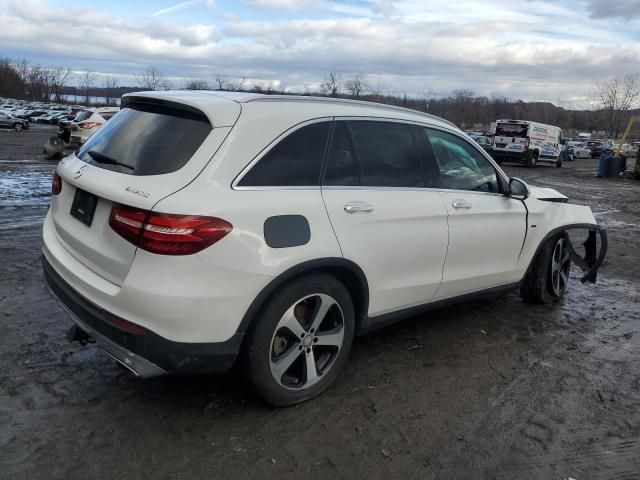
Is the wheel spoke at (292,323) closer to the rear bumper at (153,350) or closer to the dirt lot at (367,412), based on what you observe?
the rear bumper at (153,350)

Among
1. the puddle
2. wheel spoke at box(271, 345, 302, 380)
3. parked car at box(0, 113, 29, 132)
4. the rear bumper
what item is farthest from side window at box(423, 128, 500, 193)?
parked car at box(0, 113, 29, 132)

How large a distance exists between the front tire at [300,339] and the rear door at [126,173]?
80cm

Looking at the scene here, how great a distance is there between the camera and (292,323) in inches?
124

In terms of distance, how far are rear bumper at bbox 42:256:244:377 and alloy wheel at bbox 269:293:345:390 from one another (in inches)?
12.4

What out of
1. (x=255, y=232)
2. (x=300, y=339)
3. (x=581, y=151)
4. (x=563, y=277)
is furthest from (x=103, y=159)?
(x=581, y=151)

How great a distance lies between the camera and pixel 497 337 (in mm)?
4629

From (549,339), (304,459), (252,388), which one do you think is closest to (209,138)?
(252,388)

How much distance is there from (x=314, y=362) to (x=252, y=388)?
436 mm

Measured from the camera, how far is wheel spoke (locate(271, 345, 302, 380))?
10.3 feet

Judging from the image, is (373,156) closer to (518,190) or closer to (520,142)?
(518,190)

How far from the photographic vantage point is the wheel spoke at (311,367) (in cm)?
331

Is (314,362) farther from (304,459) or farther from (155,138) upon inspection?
(155,138)

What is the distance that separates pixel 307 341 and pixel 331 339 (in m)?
0.20

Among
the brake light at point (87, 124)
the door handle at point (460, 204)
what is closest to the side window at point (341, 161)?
the door handle at point (460, 204)
